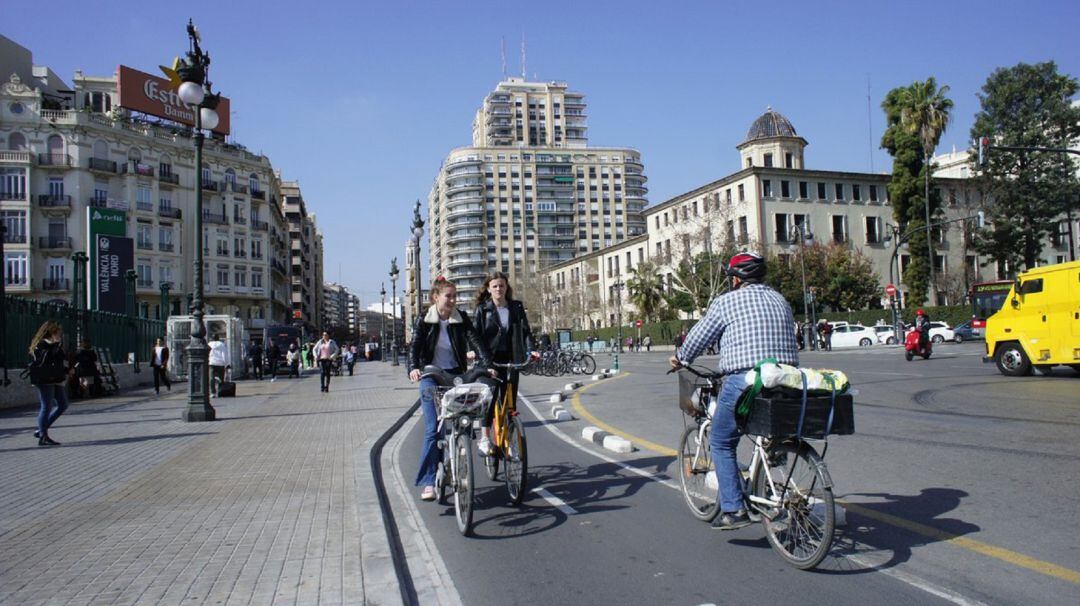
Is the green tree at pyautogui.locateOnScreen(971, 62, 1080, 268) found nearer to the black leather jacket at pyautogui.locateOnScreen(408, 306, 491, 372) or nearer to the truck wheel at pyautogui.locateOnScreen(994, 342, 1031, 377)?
the truck wheel at pyautogui.locateOnScreen(994, 342, 1031, 377)

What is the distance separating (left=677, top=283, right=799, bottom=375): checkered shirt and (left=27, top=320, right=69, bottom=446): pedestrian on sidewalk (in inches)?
385

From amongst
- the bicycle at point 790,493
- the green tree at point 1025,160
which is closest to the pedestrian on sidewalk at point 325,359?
the bicycle at point 790,493

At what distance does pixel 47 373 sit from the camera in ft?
34.9

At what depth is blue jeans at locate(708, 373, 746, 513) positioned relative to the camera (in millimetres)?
4660

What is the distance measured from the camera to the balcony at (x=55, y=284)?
186 feet

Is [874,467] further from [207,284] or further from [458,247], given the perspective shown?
[458,247]

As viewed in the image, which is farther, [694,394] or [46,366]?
[46,366]

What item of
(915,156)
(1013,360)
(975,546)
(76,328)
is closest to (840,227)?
(915,156)

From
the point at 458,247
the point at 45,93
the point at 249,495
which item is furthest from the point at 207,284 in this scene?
the point at 458,247

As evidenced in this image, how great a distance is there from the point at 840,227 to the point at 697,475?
6855cm

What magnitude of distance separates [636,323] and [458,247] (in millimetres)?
77678

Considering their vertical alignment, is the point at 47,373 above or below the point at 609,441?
above

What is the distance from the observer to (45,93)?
2421 inches

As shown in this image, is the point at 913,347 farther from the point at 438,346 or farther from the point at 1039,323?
the point at 438,346
